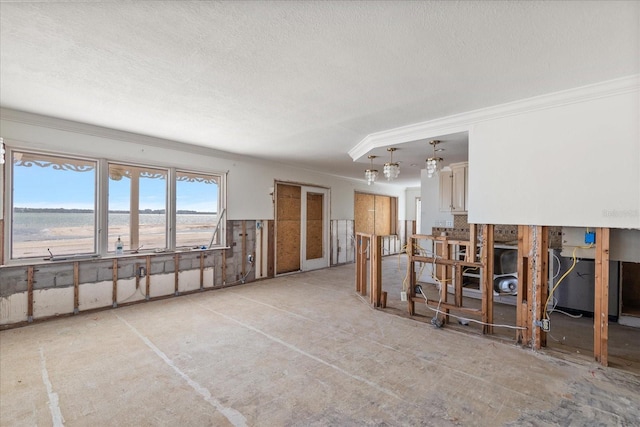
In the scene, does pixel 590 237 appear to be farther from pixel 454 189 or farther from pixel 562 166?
pixel 454 189

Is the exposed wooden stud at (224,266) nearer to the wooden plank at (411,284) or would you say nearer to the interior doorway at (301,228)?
the interior doorway at (301,228)

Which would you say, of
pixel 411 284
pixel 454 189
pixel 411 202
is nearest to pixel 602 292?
pixel 411 284

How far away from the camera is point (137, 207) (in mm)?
4629

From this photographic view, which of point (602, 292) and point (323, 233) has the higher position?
point (323, 233)

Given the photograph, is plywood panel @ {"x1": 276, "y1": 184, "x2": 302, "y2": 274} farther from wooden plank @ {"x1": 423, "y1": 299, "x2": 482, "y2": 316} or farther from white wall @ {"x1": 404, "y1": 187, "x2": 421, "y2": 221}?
white wall @ {"x1": 404, "y1": 187, "x2": 421, "y2": 221}

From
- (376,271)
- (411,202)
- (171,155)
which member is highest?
(171,155)

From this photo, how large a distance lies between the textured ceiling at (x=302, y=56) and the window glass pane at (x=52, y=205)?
784 mm

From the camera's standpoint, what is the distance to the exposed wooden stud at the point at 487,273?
10.8 feet

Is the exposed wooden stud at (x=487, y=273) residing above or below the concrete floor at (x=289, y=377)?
above

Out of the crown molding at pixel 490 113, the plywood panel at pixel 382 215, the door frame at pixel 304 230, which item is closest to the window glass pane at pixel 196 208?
the door frame at pixel 304 230

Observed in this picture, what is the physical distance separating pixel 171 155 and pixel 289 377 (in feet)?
13.6

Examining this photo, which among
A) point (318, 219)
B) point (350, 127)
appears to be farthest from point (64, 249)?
point (318, 219)

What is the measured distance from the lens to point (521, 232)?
3.07 metres

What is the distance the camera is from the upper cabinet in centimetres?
508
